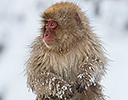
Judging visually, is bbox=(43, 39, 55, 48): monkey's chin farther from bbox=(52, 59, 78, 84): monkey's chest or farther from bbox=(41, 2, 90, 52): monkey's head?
bbox=(52, 59, 78, 84): monkey's chest

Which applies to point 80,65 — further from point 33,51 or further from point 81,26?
point 33,51

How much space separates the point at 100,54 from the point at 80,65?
0.28 m

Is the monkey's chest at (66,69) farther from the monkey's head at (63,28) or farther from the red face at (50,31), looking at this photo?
the red face at (50,31)

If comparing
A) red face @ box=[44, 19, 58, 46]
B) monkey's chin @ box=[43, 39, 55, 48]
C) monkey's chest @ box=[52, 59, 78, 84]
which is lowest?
monkey's chest @ box=[52, 59, 78, 84]

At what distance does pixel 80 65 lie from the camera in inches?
104

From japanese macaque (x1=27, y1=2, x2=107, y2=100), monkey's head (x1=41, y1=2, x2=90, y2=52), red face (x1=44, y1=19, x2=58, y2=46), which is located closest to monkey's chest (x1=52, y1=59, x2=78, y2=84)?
japanese macaque (x1=27, y1=2, x2=107, y2=100)

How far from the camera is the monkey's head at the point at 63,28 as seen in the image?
2605 millimetres

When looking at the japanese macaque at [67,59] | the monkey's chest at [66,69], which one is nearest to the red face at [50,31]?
the japanese macaque at [67,59]

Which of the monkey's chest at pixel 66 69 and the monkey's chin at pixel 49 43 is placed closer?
the monkey's chin at pixel 49 43

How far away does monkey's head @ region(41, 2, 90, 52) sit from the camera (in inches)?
103

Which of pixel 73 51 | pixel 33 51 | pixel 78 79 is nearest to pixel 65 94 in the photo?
pixel 78 79

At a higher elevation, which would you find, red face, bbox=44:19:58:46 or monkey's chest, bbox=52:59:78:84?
red face, bbox=44:19:58:46

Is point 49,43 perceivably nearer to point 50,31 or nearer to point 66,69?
point 50,31

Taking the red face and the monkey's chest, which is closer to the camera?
the red face
